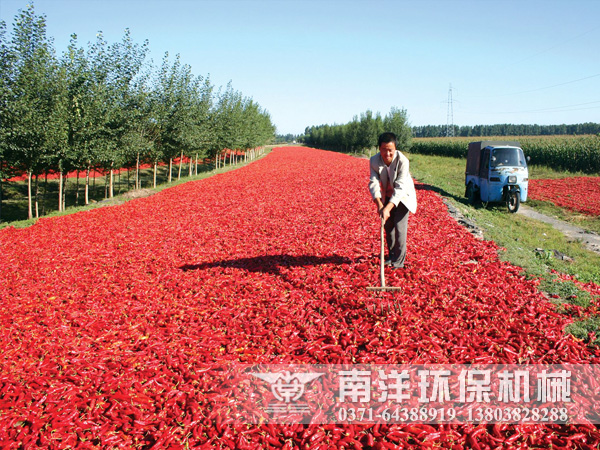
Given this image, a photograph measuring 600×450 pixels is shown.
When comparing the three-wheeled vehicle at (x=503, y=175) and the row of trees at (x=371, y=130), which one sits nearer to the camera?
the three-wheeled vehicle at (x=503, y=175)

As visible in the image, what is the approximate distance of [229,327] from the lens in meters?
5.97

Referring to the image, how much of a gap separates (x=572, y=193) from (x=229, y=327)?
84.8ft

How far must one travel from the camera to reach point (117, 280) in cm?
805

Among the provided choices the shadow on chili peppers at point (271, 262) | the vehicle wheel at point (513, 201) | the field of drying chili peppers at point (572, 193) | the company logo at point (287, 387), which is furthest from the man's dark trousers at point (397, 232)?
the field of drying chili peppers at point (572, 193)

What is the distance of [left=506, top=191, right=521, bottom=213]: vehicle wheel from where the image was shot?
17375mm

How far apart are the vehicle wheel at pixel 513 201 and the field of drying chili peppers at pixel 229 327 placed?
807 centimetres

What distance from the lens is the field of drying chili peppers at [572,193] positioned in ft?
64.3

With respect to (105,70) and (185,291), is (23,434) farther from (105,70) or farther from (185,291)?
(105,70)

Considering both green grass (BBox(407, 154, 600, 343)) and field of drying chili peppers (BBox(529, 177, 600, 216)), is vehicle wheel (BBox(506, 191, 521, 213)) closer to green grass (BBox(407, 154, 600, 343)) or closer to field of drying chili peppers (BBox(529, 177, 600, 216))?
green grass (BBox(407, 154, 600, 343))

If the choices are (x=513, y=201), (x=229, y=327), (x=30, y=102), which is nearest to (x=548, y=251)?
(x=513, y=201)

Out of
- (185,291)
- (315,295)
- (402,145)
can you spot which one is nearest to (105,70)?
(185,291)

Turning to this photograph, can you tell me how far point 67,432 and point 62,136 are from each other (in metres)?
18.3

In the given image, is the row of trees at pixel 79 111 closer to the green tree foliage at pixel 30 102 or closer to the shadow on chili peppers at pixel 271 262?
the green tree foliage at pixel 30 102

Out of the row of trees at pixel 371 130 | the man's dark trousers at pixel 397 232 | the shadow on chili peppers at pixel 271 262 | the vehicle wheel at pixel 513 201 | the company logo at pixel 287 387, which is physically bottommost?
the company logo at pixel 287 387
